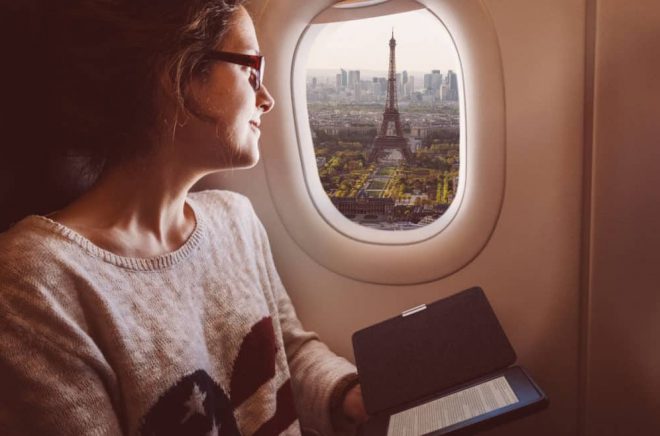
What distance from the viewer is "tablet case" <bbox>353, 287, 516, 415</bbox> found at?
3.24 feet

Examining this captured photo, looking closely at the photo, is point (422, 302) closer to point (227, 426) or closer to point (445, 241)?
point (445, 241)

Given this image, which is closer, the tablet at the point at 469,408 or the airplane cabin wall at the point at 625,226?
the tablet at the point at 469,408

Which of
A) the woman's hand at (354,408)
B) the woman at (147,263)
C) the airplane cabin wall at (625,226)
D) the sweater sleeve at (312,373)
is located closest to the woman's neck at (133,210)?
Answer: the woman at (147,263)

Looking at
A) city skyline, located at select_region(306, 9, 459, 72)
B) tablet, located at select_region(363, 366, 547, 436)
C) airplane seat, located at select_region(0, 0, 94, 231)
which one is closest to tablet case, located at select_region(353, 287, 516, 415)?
tablet, located at select_region(363, 366, 547, 436)

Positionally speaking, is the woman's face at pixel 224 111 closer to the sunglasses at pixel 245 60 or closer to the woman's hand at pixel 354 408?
the sunglasses at pixel 245 60

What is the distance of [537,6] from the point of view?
3.60 feet

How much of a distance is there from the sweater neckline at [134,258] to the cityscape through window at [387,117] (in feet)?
1.50

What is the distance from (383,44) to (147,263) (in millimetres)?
770

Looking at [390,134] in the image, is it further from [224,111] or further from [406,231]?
[224,111]

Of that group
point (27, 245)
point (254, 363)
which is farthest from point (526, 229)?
point (27, 245)

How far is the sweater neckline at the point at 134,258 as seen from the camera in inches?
31.2

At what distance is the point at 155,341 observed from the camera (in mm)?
847

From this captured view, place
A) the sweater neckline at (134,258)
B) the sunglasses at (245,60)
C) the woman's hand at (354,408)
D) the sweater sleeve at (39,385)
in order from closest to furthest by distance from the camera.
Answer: the sweater sleeve at (39,385), the sweater neckline at (134,258), the sunglasses at (245,60), the woman's hand at (354,408)

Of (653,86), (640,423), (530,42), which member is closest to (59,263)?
(530,42)
